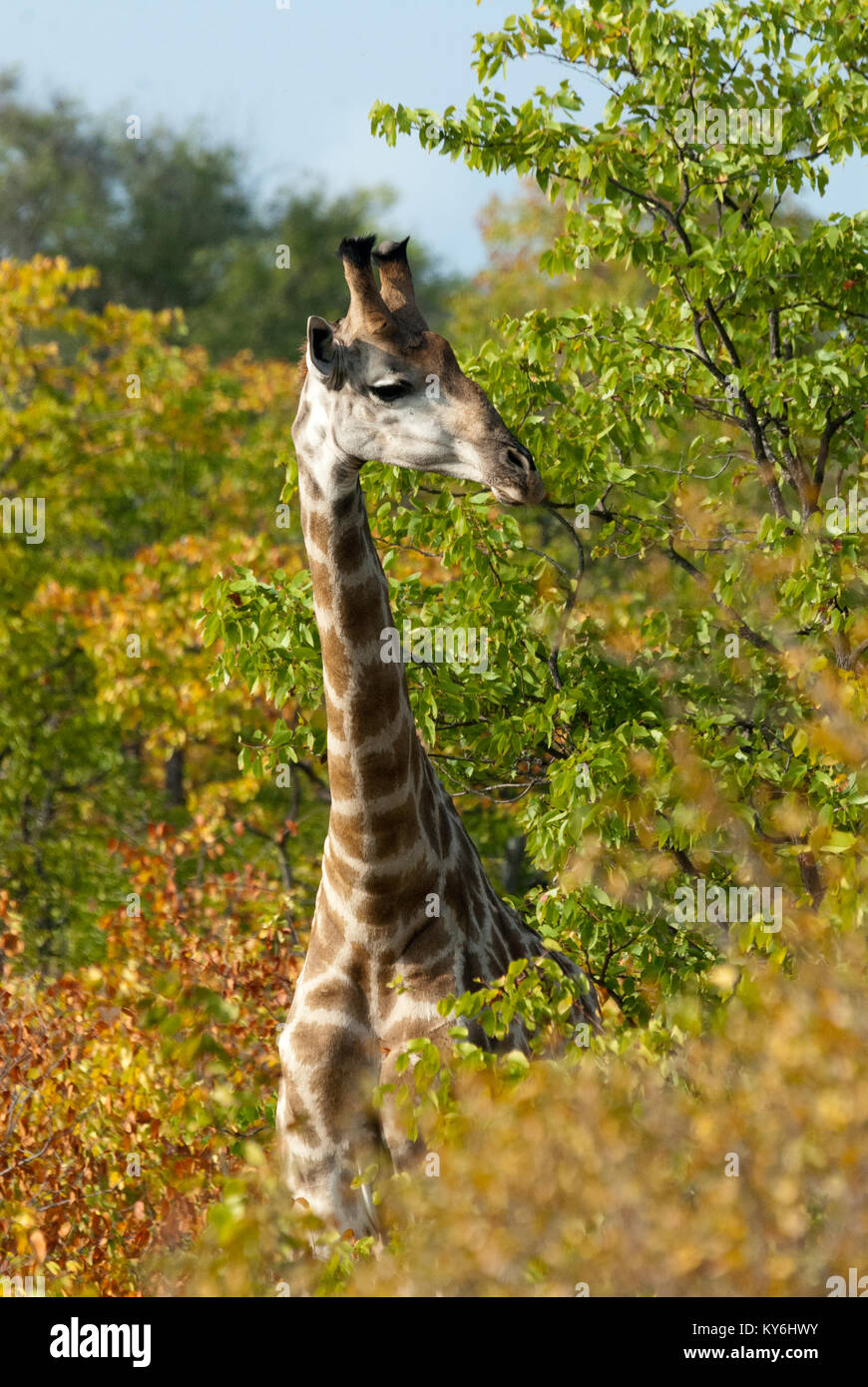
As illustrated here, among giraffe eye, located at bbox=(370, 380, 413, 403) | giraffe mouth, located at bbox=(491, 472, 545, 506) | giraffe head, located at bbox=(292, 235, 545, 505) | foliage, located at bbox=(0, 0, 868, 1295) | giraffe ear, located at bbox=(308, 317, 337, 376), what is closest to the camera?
foliage, located at bbox=(0, 0, 868, 1295)

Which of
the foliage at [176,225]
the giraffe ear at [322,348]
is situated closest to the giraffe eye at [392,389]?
the giraffe ear at [322,348]

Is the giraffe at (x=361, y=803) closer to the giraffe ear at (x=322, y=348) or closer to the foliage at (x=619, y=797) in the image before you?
the giraffe ear at (x=322, y=348)

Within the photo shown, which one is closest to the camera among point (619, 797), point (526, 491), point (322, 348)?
point (526, 491)

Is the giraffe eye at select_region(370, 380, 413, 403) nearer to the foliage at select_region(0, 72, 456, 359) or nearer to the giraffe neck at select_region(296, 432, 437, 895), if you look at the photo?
the giraffe neck at select_region(296, 432, 437, 895)

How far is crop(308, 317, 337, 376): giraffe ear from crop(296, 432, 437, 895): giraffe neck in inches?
14.4

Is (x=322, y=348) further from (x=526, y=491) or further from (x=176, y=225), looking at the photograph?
(x=176, y=225)

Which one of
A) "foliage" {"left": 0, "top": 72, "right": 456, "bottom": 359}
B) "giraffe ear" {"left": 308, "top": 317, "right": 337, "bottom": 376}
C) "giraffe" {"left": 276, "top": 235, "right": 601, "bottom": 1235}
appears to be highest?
"foliage" {"left": 0, "top": 72, "right": 456, "bottom": 359}

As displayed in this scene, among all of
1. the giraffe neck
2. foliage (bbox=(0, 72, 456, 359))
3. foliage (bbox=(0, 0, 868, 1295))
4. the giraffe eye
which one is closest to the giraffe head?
the giraffe eye

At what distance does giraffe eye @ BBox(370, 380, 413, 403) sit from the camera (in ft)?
17.8

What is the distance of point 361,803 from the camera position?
570 centimetres

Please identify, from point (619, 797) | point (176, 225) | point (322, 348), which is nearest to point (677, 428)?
point (619, 797)

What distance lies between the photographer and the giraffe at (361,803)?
5.52 m

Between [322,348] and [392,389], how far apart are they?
386mm
